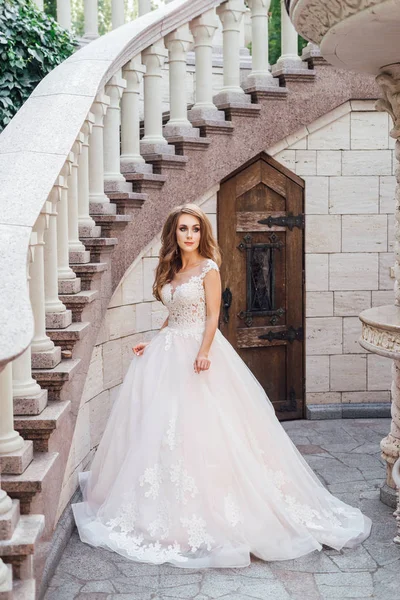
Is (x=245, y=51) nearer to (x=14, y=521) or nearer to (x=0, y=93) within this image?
(x=0, y=93)

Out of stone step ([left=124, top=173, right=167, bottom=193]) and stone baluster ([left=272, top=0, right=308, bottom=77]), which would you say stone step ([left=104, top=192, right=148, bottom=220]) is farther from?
stone baluster ([left=272, top=0, right=308, bottom=77])

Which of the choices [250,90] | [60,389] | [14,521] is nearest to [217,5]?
[250,90]

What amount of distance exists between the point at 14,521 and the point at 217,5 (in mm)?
4362

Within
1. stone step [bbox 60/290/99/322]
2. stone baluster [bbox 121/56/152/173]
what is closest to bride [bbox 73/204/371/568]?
stone step [bbox 60/290/99/322]

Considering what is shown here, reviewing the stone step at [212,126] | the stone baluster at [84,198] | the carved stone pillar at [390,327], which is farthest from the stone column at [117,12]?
the carved stone pillar at [390,327]

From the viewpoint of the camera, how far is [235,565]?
165 inches

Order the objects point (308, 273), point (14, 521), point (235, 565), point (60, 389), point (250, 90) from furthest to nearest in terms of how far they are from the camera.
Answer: point (308, 273) → point (250, 90) → point (235, 565) → point (60, 389) → point (14, 521)

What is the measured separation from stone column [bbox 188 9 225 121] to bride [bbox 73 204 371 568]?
5.71 ft

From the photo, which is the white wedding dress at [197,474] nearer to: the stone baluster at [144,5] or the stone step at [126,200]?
the stone step at [126,200]

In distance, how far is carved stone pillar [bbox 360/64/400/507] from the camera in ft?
14.2

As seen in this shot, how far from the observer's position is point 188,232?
4887mm

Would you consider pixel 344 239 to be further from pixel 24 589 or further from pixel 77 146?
pixel 24 589

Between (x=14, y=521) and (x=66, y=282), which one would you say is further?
(x=66, y=282)

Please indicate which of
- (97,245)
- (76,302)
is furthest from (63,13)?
(76,302)
